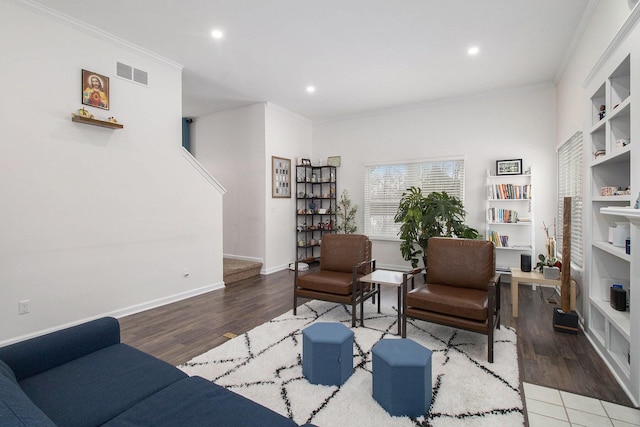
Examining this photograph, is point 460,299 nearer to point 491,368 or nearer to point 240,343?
point 491,368

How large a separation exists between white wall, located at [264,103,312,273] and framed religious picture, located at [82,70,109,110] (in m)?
2.76

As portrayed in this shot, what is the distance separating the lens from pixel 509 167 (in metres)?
5.22

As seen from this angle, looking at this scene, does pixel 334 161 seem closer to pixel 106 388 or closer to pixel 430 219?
pixel 430 219

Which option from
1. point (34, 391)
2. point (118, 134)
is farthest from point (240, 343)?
point (118, 134)

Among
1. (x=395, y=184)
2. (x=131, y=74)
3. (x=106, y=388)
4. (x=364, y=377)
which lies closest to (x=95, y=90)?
(x=131, y=74)

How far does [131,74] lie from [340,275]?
3.46 metres

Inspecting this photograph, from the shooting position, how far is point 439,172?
5.89m

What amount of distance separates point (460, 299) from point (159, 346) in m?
2.75

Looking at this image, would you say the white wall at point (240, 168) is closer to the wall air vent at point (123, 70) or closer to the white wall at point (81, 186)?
the white wall at point (81, 186)

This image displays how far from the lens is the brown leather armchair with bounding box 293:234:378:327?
3.41 metres

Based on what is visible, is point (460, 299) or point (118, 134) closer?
point (460, 299)

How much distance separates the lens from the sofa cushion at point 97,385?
133cm

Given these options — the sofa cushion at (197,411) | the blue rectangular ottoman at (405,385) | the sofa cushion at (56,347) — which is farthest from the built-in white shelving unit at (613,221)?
the sofa cushion at (56,347)

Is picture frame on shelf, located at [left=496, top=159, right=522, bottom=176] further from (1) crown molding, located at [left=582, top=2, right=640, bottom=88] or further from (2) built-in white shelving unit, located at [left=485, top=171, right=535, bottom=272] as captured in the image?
(1) crown molding, located at [left=582, top=2, right=640, bottom=88]
